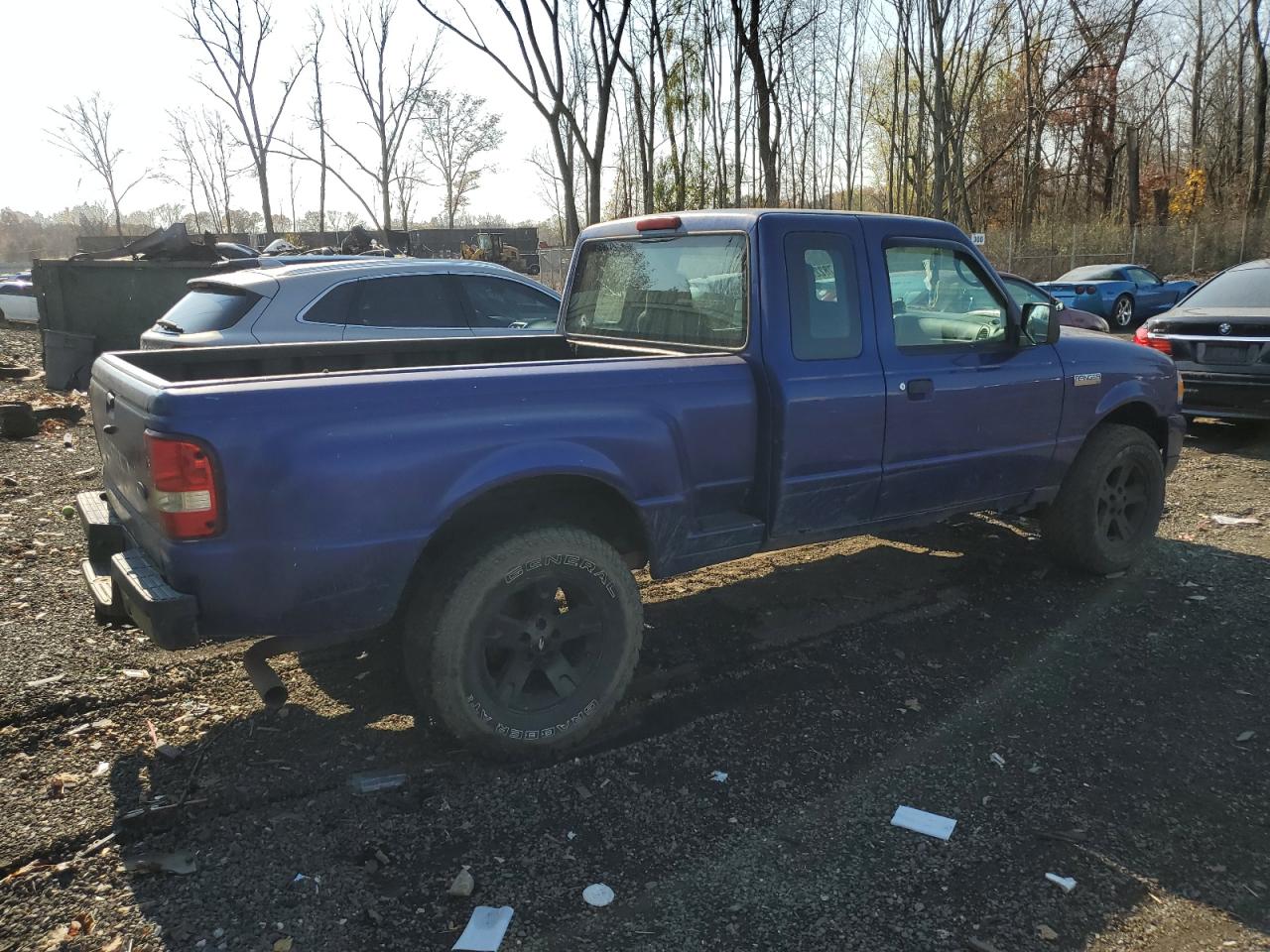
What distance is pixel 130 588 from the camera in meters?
2.94

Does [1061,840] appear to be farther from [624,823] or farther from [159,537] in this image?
[159,537]

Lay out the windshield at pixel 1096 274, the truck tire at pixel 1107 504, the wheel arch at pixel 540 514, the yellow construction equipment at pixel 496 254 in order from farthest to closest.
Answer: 1. the yellow construction equipment at pixel 496 254
2. the windshield at pixel 1096 274
3. the truck tire at pixel 1107 504
4. the wheel arch at pixel 540 514

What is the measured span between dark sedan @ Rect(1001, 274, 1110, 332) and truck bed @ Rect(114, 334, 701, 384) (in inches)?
228

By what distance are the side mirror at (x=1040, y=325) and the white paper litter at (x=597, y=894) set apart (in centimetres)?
348

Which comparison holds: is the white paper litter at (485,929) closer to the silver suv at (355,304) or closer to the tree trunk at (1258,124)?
the silver suv at (355,304)

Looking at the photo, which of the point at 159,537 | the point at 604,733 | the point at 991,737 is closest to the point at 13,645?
the point at 159,537

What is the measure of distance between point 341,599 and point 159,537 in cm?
59

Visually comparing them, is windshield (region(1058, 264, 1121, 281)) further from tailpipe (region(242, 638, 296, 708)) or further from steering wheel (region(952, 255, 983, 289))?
tailpipe (region(242, 638, 296, 708))

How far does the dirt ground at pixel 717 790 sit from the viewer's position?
2625 millimetres

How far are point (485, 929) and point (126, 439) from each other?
6.54 feet

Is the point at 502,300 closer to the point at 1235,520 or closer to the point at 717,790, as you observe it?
the point at 717,790

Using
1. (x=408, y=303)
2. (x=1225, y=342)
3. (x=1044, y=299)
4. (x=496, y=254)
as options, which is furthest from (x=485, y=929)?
(x=496, y=254)

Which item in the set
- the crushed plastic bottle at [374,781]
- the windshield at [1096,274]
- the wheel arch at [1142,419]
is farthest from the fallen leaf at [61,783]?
the windshield at [1096,274]

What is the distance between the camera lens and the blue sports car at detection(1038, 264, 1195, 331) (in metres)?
20.8
